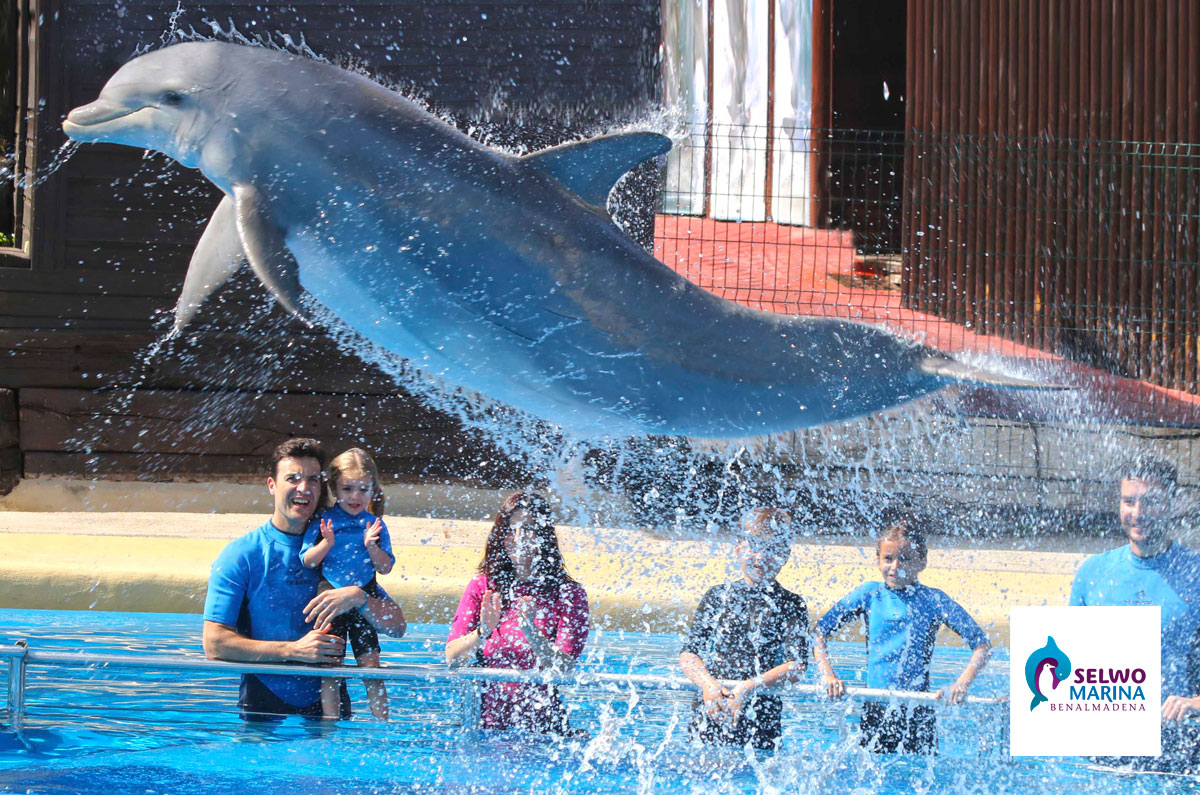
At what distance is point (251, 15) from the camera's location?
369 inches

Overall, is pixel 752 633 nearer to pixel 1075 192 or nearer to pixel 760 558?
pixel 760 558

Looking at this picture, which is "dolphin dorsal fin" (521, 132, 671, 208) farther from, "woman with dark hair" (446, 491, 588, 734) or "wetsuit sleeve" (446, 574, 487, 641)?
"wetsuit sleeve" (446, 574, 487, 641)

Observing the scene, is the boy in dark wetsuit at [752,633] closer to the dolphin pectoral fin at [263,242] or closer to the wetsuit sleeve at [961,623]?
the wetsuit sleeve at [961,623]

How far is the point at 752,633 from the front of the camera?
3.80m

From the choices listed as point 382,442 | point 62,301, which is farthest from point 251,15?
point 382,442

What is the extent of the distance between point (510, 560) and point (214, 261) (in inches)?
50.8

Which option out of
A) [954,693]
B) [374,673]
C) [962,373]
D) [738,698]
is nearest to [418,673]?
[374,673]

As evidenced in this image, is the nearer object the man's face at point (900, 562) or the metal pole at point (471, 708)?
the metal pole at point (471, 708)

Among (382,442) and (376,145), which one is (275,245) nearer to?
(376,145)

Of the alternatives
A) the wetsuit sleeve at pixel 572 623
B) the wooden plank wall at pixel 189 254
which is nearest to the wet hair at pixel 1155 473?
the wetsuit sleeve at pixel 572 623

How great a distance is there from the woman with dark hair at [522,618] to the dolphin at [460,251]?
50cm

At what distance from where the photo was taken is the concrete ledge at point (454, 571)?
5.82 m

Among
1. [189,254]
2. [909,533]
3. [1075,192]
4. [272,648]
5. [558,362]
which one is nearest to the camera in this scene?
[558,362]

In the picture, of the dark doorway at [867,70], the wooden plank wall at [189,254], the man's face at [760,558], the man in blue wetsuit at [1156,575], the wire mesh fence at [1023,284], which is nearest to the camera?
the man in blue wetsuit at [1156,575]
